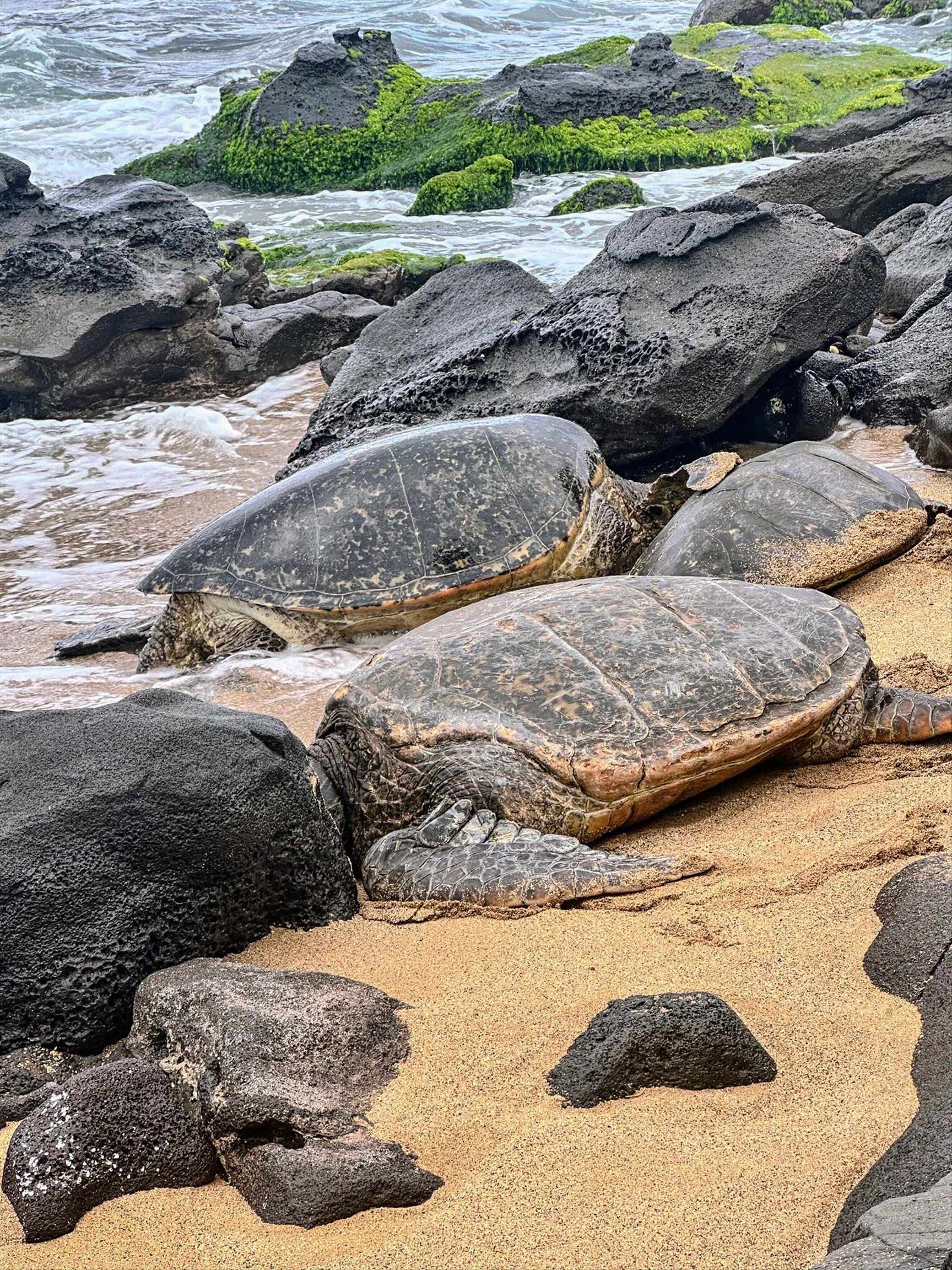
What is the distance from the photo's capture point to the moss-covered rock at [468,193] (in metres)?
16.1

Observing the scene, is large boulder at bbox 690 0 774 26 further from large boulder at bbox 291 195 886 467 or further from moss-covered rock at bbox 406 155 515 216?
large boulder at bbox 291 195 886 467

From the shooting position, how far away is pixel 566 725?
3221 millimetres

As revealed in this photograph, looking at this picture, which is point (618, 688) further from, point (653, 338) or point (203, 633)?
point (653, 338)

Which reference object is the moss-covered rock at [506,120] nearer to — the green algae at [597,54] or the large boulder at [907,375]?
the green algae at [597,54]

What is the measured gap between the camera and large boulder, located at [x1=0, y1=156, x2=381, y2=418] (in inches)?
386

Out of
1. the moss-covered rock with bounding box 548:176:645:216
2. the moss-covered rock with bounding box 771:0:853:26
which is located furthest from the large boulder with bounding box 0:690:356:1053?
the moss-covered rock with bounding box 771:0:853:26

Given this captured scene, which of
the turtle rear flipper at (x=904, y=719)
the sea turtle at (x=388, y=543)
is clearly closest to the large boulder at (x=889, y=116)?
the sea turtle at (x=388, y=543)

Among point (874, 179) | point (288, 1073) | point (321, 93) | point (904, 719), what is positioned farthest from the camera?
point (321, 93)

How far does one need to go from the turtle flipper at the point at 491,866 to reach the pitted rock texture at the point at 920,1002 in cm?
57

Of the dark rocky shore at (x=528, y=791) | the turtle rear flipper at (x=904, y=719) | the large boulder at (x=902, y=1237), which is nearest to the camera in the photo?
the large boulder at (x=902, y=1237)

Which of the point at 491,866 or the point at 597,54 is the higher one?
the point at 597,54

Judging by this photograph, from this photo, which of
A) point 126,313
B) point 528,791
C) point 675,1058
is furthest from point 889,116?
point 675,1058

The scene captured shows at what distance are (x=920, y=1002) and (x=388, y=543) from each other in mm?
3192

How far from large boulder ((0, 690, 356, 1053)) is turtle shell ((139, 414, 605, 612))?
1.92 meters
